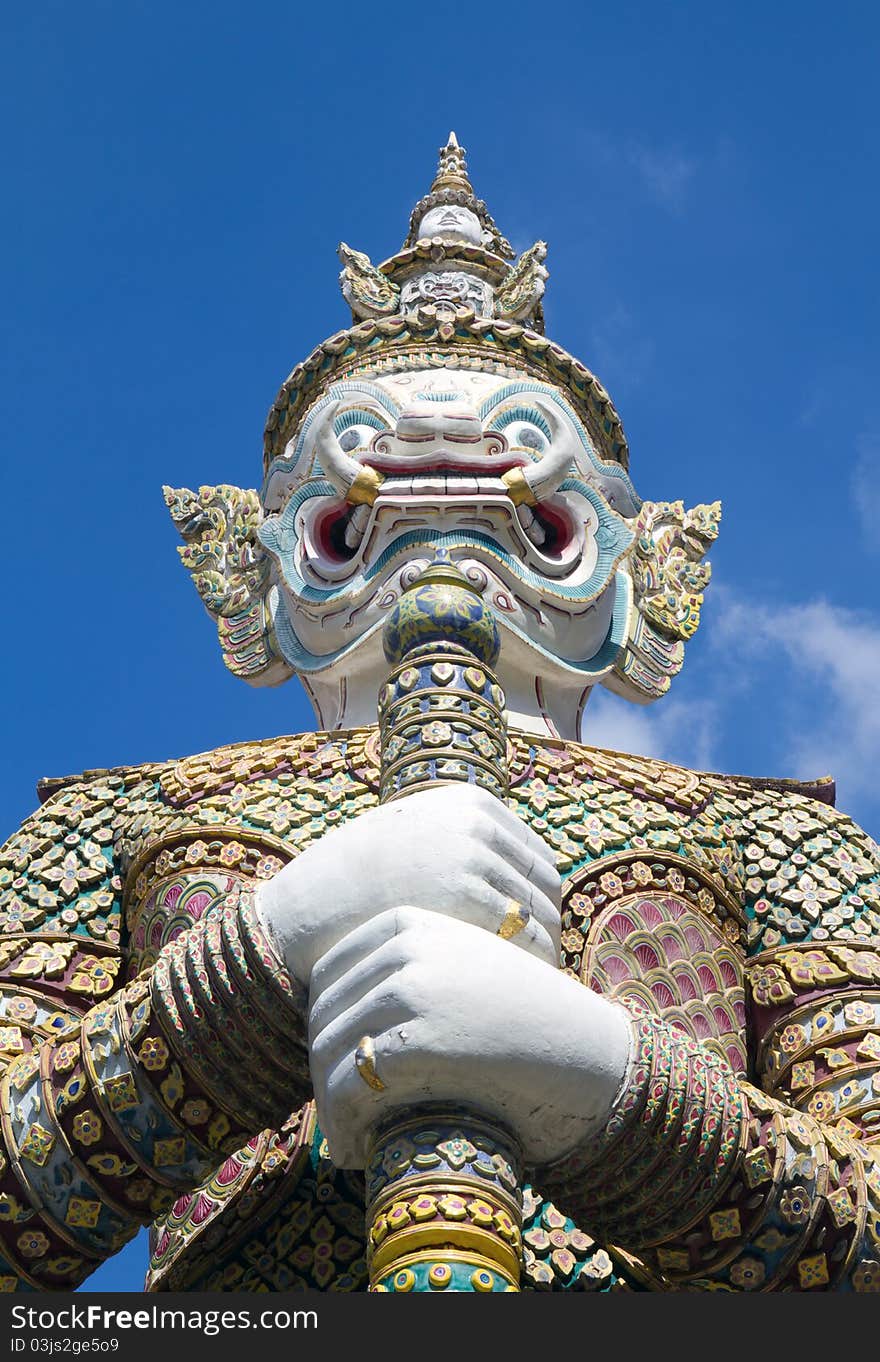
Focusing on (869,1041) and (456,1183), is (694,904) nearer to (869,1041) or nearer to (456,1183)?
(869,1041)

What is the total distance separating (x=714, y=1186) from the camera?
17.3 ft

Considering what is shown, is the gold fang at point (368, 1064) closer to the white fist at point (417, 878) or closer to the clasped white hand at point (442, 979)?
the clasped white hand at point (442, 979)

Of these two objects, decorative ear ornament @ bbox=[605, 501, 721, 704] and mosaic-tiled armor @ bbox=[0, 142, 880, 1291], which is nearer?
mosaic-tiled armor @ bbox=[0, 142, 880, 1291]

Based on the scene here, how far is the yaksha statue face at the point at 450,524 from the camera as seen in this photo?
25.8 ft

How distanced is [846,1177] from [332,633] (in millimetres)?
3068

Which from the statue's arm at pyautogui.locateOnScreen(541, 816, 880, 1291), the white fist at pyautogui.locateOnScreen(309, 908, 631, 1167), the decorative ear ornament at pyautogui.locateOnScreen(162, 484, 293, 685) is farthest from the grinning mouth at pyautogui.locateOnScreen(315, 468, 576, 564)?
the white fist at pyautogui.locateOnScreen(309, 908, 631, 1167)

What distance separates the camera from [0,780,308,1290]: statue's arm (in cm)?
512

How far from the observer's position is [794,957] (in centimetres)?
704

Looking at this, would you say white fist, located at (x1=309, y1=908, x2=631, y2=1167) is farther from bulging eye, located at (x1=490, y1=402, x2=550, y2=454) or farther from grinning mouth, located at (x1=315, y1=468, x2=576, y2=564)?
bulging eye, located at (x1=490, y1=402, x2=550, y2=454)

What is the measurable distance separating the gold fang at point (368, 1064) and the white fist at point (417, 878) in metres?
0.37

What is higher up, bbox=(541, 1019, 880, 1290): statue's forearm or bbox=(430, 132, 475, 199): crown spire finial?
bbox=(430, 132, 475, 199): crown spire finial

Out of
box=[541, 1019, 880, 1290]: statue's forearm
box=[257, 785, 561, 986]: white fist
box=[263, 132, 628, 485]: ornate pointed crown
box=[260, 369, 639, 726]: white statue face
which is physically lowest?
box=[541, 1019, 880, 1290]: statue's forearm

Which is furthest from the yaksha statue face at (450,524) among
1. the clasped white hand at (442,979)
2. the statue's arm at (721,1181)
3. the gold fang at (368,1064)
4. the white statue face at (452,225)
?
the gold fang at (368,1064)

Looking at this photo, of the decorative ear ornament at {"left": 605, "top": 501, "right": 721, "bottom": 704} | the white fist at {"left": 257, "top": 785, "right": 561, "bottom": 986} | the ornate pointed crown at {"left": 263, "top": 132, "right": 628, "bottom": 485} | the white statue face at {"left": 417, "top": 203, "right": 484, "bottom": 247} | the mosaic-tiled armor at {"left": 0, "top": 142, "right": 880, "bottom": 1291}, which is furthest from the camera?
the white statue face at {"left": 417, "top": 203, "right": 484, "bottom": 247}
